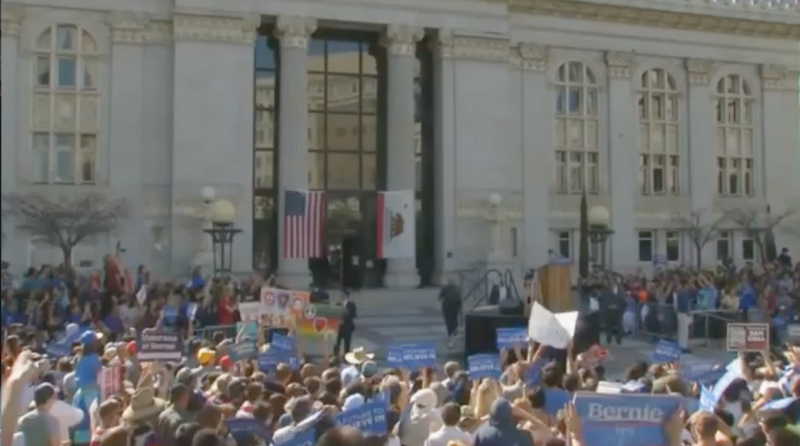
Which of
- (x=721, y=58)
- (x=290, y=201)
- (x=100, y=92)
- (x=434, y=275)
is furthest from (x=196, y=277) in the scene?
(x=721, y=58)

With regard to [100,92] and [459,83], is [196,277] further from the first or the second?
[459,83]

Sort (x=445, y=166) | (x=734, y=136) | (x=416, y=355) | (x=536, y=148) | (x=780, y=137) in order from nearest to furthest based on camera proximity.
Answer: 1. (x=416, y=355)
2. (x=445, y=166)
3. (x=536, y=148)
4. (x=734, y=136)
5. (x=780, y=137)

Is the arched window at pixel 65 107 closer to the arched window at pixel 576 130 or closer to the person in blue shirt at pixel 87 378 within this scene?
the arched window at pixel 576 130

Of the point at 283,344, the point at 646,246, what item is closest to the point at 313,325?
the point at 283,344

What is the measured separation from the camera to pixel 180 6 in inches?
1258

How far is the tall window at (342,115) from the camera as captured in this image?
117 feet

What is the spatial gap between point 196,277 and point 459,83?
13208 mm

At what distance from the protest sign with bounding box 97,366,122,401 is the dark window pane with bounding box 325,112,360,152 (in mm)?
25461

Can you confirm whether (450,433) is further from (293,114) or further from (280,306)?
(293,114)

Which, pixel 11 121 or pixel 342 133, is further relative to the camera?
pixel 342 133

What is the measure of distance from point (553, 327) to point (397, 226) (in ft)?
67.4

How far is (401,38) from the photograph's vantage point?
114 ft

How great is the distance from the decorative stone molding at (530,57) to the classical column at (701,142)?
7063mm

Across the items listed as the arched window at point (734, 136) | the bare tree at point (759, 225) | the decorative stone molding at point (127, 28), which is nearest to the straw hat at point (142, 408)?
the decorative stone molding at point (127, 28)
